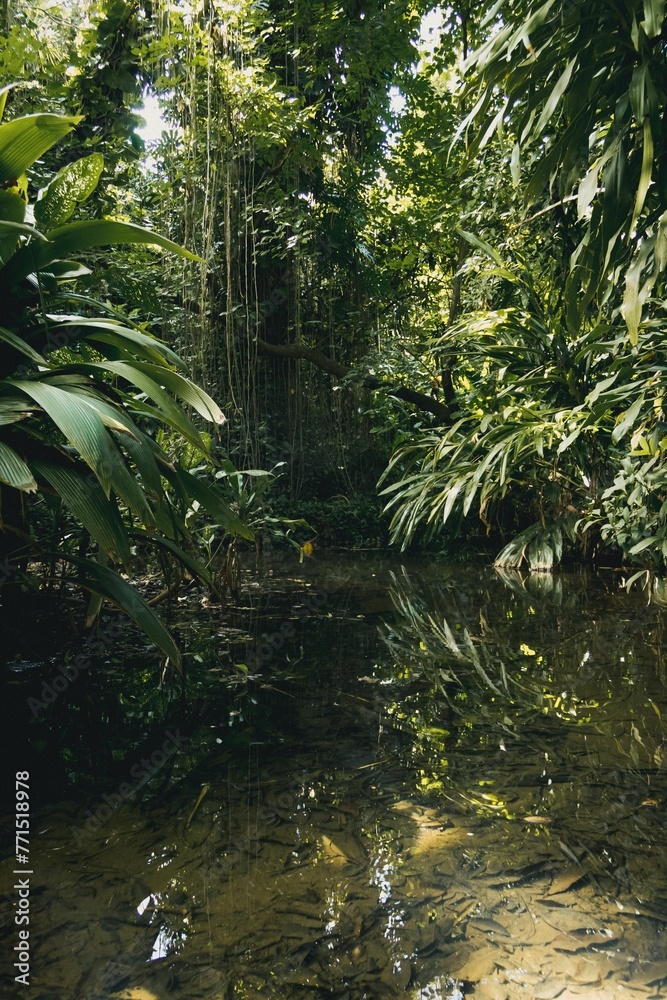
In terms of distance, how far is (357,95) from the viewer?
204 inches

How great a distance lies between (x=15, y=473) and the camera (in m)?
1.14

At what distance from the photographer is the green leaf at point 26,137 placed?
140cm

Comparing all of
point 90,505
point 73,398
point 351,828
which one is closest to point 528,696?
point 351,828

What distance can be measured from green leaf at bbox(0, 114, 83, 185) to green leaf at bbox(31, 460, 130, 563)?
65 cm

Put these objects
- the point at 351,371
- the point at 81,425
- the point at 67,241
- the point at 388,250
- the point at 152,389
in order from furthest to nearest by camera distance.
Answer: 1. the point at 388,250
2. the point at 351,371
3. the point at 67,241
4. the point at 152,389
5. the point at 81,425

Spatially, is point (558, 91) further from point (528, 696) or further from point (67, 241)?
point (528, 696)

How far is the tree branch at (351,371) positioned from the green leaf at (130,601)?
12.9 ft

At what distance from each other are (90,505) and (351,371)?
162 inches

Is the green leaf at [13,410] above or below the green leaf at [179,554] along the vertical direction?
above

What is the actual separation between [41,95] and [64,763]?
2.84 meters

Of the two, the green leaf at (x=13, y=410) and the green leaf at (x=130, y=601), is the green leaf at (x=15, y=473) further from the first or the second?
the green leaf at (x=130, y=601)

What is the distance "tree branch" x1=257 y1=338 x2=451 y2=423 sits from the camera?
5262mm

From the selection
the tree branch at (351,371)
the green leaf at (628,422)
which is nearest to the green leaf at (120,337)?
the green leaf at (628,422)

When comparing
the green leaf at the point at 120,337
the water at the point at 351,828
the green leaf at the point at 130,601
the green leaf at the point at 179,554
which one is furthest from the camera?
the green leaf at the point at 179,554
